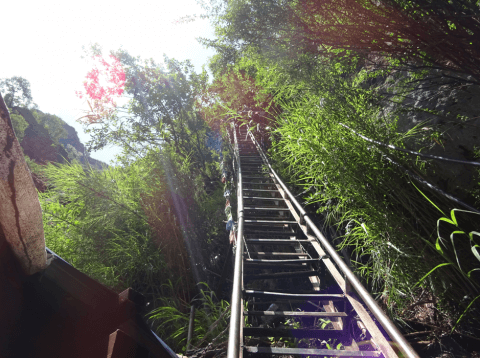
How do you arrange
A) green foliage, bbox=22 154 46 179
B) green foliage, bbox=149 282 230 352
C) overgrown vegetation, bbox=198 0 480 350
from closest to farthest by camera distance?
overgrown vegetation, bbox=198 0 480 350 < green foliage, bbox=149 282 230 352 < green foliage, bbox=22 154 46 179

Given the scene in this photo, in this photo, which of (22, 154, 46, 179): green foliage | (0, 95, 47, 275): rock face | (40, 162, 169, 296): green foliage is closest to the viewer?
(0, 95, 47, 275): rock face

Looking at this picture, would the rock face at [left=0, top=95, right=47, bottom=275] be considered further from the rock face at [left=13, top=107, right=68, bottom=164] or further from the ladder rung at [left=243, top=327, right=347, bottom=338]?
the rock face at [left=13, top=107, right=68, bottom=164]

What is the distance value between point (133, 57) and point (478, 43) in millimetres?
9105

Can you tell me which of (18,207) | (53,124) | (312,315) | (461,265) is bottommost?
(312,315)

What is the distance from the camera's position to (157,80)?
300 inches

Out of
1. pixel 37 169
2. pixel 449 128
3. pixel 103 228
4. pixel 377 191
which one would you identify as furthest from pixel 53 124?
pixel 449 128

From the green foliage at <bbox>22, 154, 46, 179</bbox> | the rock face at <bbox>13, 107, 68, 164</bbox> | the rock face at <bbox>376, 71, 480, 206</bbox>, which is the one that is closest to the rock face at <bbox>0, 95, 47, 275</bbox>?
the rock face at <bbox>376, 71, 480, 206</bbox>

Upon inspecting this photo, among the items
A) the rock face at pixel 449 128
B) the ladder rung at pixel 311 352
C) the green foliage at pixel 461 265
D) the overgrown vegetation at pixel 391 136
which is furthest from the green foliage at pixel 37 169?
the rock face at pixel 449 128

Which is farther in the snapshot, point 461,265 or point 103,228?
point 103,228

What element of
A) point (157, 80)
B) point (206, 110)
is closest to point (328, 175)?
point (157, 80)

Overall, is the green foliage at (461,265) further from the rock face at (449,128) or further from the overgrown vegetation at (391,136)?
the rock face at (449,128)

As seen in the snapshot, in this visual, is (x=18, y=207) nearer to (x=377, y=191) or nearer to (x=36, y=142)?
(x=377, y=191)

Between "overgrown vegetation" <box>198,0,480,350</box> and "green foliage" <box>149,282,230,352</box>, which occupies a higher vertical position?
"overgrown vegetation" <box>198,0,480,350</box>

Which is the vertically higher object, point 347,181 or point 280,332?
point 347,181
